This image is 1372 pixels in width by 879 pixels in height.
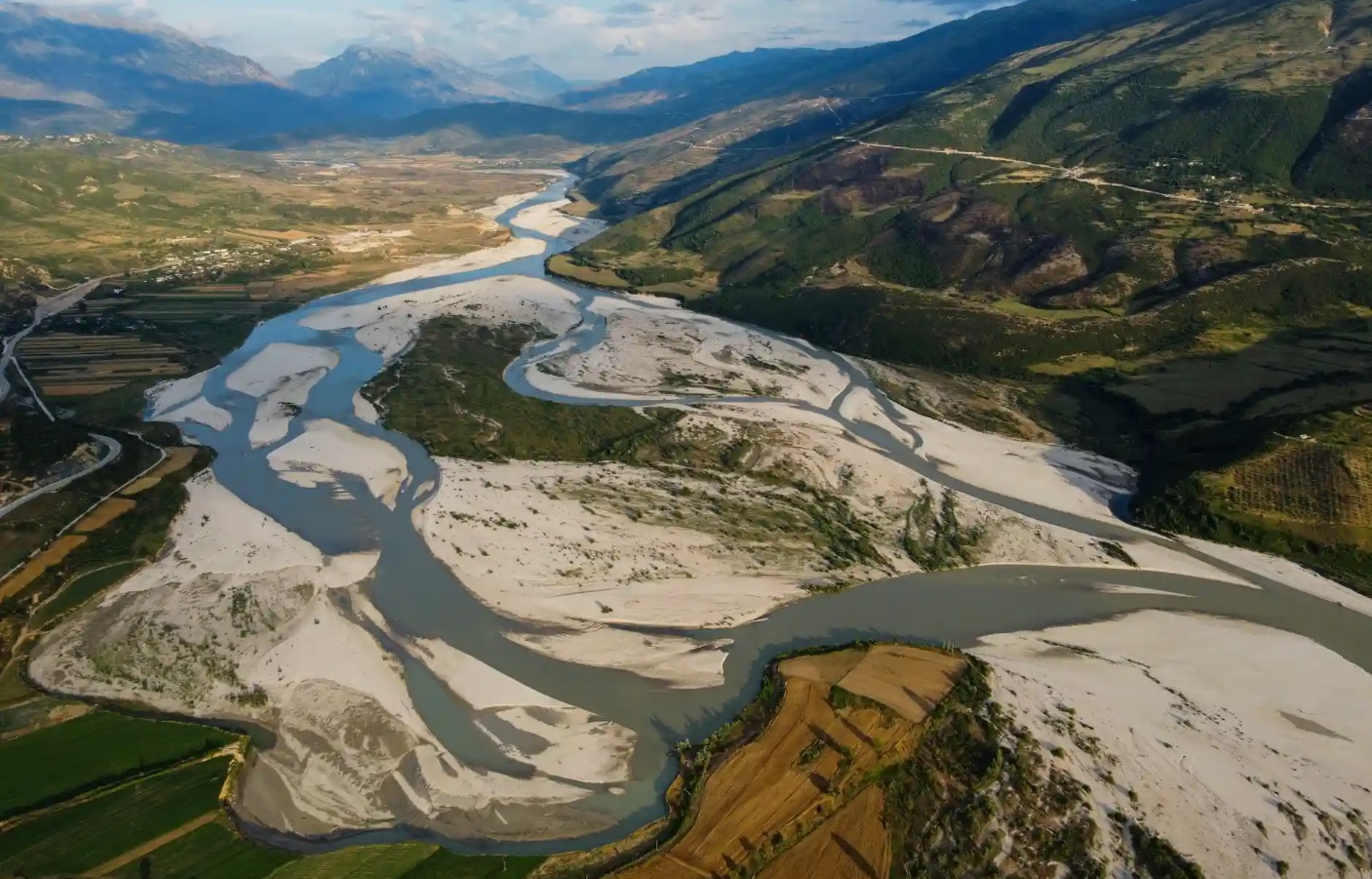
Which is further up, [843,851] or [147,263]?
[147,263]

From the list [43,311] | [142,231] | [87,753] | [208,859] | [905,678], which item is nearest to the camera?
[208,859]

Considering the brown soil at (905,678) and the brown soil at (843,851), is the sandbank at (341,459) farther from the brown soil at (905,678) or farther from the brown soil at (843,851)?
the brown soil at (843,851)

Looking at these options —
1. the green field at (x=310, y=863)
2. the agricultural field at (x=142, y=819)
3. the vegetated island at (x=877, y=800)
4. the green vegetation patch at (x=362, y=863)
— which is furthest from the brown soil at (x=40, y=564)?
the vegetated island at (x=877, y=800)

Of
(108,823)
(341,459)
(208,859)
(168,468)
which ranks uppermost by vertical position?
(108,823)

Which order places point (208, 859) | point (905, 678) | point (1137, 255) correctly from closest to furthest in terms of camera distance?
point (208, 859)
point (905, 678)
point (1137, 255)

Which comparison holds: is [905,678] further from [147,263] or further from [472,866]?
[147,263]

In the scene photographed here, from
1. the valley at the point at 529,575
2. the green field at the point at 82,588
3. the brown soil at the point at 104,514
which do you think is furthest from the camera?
the brown soil at the point at 104,514

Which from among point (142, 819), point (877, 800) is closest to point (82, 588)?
point (142, 819)

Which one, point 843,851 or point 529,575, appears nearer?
point 843,851
